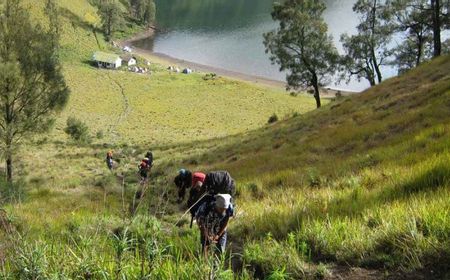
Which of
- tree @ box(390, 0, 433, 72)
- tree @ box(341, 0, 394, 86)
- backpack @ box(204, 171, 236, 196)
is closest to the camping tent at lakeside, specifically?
tree @ box(341, 0, 394, 86)

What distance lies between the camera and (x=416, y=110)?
16094mm

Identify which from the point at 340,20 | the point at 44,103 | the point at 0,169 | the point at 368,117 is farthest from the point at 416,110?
the point at 340,20

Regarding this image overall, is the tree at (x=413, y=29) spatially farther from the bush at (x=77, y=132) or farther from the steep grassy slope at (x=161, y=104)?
the bush at (x=77, y=132)

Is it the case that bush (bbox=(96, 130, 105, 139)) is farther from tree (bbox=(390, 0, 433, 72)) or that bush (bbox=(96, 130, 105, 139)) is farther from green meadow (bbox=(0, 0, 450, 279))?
tree (bbox=(390, 0, 433, 72))

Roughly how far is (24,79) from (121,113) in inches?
1574

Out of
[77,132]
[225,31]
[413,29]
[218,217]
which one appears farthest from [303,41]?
[225,31]

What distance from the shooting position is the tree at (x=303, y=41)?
123 feet

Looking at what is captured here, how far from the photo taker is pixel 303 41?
38062 mm

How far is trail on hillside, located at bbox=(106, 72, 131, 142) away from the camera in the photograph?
1862 inches

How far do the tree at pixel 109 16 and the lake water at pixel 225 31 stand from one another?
8044 mm

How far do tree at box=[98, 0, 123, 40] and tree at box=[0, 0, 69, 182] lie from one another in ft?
314

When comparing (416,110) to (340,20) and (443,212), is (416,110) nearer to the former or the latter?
(443,212)

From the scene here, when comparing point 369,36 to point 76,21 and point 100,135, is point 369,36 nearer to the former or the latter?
point 100,135

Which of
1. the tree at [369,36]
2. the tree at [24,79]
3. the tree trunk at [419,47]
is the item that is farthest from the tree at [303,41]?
the tree at [24,79]
